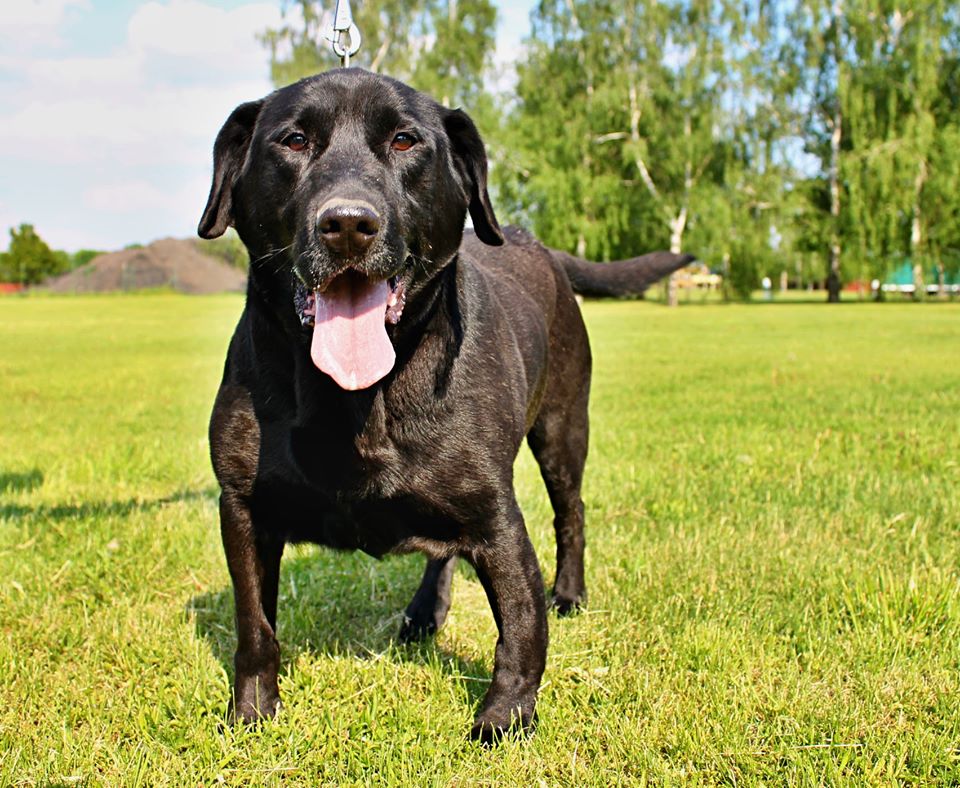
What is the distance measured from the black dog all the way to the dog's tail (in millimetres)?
1924

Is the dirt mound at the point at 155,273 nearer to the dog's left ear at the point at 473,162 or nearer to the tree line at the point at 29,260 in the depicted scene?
the tree line at the point at 29,260

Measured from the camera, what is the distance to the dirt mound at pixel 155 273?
70375 millimetres

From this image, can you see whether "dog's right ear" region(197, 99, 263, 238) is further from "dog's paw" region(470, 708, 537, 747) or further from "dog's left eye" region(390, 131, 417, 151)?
"dog's paw" region(470, 708, 537, 747)

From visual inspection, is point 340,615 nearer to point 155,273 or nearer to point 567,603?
point 567,603

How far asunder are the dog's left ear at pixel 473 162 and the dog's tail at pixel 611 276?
1697 mm

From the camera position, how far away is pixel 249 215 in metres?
2.81

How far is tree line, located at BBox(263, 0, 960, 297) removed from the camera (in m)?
37.4

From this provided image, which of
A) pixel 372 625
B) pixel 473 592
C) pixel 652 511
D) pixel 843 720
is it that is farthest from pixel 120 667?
pixel 652 511

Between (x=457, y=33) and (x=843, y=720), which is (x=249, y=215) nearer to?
(x=843, y=720)

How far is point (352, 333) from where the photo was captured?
2.54 metres

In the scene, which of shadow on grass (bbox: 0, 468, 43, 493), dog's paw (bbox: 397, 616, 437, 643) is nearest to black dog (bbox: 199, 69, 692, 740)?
dog's paw (bbox: 397, 616, 437, 643)

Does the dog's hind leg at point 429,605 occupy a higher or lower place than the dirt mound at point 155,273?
lower

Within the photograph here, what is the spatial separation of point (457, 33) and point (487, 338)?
39.6 metres

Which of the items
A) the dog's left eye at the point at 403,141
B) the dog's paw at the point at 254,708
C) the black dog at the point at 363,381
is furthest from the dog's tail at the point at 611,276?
the dog's paw at the point at 254,708
